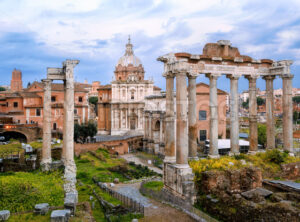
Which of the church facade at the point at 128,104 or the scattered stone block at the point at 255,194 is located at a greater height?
the church facade at the point at 128,104

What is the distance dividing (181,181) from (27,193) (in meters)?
6.85

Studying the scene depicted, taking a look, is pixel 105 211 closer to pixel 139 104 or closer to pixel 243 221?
pixel 243 221

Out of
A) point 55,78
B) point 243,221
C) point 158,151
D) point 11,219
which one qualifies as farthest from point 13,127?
point 243,221

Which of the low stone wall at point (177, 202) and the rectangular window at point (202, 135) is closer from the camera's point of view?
the low stone wall at point (177, 202)

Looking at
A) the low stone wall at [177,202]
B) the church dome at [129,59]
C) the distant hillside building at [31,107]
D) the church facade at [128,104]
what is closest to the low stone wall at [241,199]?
the low stone wall at [177,202]

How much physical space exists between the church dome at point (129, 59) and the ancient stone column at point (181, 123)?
42.4m

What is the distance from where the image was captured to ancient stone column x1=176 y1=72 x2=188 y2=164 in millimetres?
14398

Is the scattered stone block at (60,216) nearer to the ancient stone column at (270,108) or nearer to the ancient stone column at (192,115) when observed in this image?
the ancient stone column at (192,115)

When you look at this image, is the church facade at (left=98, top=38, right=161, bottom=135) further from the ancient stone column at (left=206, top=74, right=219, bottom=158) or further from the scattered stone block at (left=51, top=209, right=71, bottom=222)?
the scattered stone block at (left=51, top=209, right=71, bottom=222)


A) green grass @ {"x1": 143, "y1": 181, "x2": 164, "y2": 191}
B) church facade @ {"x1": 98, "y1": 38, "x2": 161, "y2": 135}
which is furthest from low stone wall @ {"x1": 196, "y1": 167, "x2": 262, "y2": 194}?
church facade @ {"x1": 98, "y1": 38, "x2": 161, "y2": 135}

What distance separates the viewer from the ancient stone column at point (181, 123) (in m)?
14.4

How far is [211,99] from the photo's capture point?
1736 cm

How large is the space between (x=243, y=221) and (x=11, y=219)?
8.17 metres

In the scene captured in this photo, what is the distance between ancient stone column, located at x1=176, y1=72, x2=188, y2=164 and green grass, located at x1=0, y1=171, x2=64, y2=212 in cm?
583
